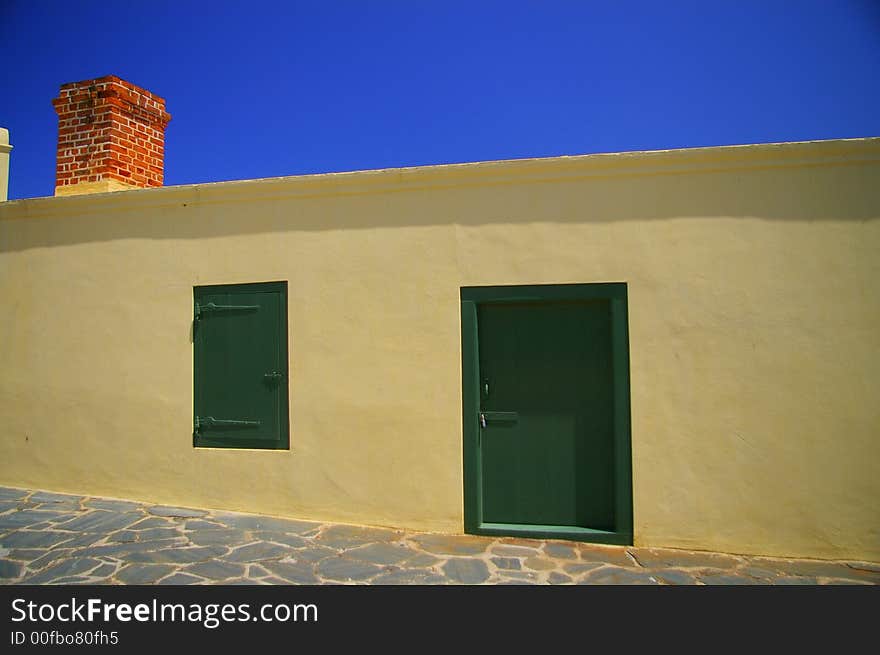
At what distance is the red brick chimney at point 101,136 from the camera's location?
652 centimetres

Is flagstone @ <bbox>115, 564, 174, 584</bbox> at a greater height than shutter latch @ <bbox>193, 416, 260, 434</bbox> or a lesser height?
lesser

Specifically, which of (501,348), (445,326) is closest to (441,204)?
(445,326)

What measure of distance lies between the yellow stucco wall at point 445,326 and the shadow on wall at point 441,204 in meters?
0.02

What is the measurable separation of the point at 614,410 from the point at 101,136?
20.5ft

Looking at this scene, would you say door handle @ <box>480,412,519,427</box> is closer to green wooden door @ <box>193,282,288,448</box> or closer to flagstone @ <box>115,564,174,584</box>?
green wooden door @ <box>193,282,288,448</box>

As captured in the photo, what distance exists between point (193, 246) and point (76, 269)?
139cm

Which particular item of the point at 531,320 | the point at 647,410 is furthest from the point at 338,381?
the point at 647,410

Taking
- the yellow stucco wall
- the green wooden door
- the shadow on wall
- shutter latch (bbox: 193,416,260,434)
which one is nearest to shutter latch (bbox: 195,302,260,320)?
the green wooden door

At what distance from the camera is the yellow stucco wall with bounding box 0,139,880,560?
4188mm

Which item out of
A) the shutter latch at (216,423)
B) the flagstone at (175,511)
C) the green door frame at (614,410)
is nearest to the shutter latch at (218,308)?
the shutter latch at (216,423)

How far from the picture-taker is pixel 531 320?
4.66 metres

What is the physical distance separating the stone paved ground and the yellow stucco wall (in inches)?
10.5

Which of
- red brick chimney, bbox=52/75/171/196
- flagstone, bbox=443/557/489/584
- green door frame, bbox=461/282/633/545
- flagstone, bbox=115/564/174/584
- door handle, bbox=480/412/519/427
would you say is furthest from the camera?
red brick chimney, bbox=52/75/171/196
